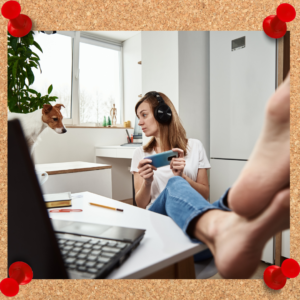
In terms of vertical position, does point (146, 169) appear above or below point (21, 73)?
below

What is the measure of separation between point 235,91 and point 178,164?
0.98ft

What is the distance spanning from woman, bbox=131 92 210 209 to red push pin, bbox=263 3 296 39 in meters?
0.35

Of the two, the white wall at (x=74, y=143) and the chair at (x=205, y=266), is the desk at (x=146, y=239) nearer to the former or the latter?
the chair at (x=205, y=266)

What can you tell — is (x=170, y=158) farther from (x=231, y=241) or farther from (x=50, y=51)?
(x=50, y=51)

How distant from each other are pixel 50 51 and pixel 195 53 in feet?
1.54

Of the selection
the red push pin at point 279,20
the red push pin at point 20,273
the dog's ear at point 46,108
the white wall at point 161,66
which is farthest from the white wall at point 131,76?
the red push pin at point 20,273

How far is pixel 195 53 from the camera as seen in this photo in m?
0.84

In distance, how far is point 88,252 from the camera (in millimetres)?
427

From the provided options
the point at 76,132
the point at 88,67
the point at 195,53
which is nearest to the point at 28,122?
the point at 76,132

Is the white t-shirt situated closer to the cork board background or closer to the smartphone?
the smartphone

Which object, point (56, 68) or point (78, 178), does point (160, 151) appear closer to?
point (78, 178)

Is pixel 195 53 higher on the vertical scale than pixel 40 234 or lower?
higher

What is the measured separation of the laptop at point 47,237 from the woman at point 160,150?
0.31 meters

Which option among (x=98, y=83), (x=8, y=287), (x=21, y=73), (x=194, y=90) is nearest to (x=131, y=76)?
(x=98, y=83)
